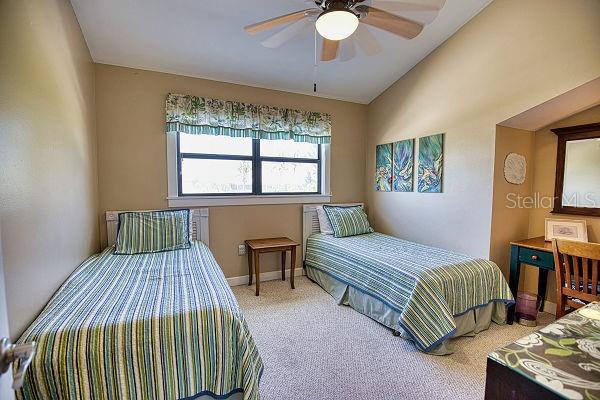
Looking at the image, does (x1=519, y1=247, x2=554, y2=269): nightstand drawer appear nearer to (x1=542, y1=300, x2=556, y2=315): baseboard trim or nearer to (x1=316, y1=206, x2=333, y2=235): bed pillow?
(x1=542, y1=300, x2=556, y2=315): baseboard trim

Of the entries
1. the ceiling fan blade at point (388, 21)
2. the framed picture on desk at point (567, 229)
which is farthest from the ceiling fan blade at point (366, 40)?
the framed picture on desk at point (567, 229)

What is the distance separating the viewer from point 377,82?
353 centimetres

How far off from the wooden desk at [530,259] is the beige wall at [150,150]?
2363 mm

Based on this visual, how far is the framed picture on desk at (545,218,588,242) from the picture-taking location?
7.64ft

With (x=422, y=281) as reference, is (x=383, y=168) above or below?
above

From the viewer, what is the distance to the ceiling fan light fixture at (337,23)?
1468mm

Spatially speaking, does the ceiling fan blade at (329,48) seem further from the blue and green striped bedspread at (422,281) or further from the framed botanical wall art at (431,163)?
the blue and green striped bedspread at (422,281)

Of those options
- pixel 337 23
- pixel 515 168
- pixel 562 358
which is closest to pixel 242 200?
pixel 337 23

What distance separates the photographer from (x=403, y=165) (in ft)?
11.2

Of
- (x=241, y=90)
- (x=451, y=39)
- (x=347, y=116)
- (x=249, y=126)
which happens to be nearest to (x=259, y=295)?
(x=249, y=126)

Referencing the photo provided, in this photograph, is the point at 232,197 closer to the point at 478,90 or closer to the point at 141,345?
the point at 141,345

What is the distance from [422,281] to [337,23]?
185cm

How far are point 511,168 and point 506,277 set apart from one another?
1.06 m

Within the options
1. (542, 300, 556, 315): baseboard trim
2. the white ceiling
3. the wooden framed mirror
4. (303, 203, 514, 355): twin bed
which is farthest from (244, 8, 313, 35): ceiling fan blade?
(542, 300, 556, 315): baseboard trim
